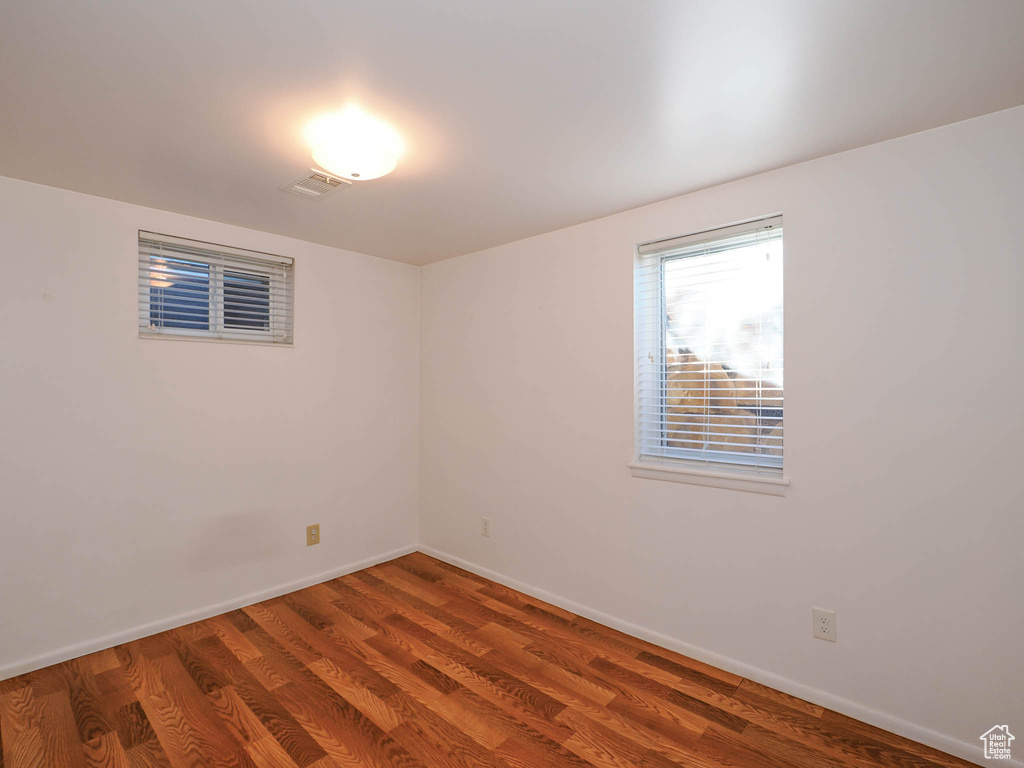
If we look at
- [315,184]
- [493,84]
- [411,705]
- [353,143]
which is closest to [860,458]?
[493,84]

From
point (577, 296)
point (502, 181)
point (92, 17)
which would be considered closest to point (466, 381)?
point (577, 296)

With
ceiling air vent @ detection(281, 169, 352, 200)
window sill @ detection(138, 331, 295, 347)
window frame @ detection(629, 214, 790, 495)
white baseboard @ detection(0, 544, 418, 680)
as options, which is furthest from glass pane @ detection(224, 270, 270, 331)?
window frame @ detection(629, 214, 790, 495)

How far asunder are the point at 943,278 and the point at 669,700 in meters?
2.06

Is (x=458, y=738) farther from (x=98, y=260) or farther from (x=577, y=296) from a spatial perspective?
(x=98, y=260)

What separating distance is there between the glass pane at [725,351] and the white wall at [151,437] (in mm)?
2269

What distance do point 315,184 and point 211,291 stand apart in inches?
48.9

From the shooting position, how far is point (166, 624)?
2844 mm

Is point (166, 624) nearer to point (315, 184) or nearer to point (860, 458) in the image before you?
point (315, 184)

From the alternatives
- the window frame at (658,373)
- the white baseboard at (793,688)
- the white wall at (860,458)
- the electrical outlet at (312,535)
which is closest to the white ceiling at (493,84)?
the white wall at (860,458)

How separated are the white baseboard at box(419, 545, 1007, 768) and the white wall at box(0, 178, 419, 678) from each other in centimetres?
168

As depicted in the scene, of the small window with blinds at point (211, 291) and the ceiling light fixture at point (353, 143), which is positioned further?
the small window with blinds at point (211, 291)

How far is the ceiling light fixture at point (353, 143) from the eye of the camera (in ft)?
6.23

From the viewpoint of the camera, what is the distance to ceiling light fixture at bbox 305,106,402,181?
190 cm

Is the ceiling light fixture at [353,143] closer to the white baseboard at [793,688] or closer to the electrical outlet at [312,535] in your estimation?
the electrical outlet at [312,535]
